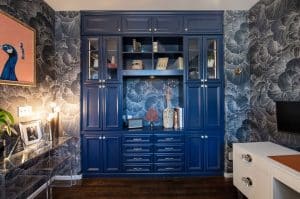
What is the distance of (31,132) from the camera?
2.64 metres

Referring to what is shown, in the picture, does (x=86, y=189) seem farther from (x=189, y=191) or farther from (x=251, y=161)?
(x=251, y=161)

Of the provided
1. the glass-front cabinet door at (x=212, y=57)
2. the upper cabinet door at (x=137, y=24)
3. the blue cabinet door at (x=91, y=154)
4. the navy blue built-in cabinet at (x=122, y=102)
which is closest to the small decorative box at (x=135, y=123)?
the navy blue built-in cabinet at (x=122, y=102)

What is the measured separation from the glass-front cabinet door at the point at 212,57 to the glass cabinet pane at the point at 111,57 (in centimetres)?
140

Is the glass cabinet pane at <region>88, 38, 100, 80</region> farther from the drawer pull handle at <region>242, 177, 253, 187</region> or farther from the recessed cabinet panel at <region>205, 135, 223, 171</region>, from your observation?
the drawer pull handle at <region>242, 177, 253, 187</region>

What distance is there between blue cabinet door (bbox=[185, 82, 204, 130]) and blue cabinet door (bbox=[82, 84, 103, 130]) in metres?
1.37

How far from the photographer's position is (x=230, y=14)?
3.45m

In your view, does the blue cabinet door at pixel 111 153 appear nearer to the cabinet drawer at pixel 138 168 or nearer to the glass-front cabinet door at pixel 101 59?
the cabinet drawer at pixel 138 168

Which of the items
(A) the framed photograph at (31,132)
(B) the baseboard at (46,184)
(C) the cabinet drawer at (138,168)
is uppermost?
(A) the framed photograph at (31,132)

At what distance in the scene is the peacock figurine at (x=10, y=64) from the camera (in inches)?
88.8

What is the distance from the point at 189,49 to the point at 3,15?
8.09 feet

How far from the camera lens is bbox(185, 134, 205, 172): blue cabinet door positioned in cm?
340

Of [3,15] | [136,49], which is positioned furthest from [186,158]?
[3,15]

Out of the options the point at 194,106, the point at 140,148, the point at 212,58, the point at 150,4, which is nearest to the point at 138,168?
the point at 140,148

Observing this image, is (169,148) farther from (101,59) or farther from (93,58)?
(93,58)
